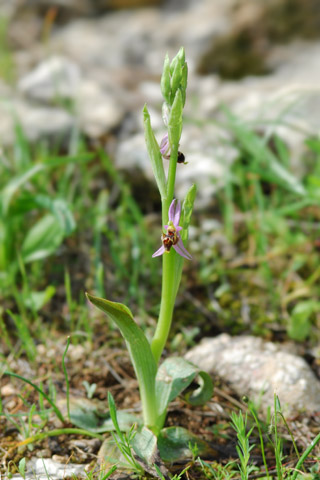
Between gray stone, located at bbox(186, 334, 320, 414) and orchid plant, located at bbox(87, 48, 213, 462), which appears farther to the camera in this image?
gray stone, located at bbox(186, 334, 320, 414)

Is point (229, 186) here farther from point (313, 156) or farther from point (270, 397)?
point (270, 397)

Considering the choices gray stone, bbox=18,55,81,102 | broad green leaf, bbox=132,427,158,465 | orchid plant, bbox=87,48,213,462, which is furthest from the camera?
gray stone, bbox=18,55,81,102

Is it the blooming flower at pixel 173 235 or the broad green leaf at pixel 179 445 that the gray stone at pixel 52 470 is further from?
the blooming flower at pixel 173 235

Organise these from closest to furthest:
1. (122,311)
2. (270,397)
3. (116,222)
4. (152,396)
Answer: (122,311) < (152,396) < (270,397) < (116,222)

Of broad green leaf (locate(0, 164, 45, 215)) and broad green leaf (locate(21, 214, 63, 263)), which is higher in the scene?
broad green leaf (locate(0, 164, 45, 215))

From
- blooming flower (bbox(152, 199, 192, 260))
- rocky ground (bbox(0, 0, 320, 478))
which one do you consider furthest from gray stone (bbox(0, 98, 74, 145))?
blooming flower (bbox(152, 199, 192, 260))

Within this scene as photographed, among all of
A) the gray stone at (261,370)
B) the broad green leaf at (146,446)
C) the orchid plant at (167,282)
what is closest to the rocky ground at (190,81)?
the gray stone at (261,370)

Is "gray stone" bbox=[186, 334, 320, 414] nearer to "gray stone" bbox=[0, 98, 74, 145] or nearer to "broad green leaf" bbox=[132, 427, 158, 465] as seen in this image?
"broad green leaf" bbox=[132, 427, 158, 465]

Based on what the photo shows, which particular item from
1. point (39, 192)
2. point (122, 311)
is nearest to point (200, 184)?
point (39, 192)
